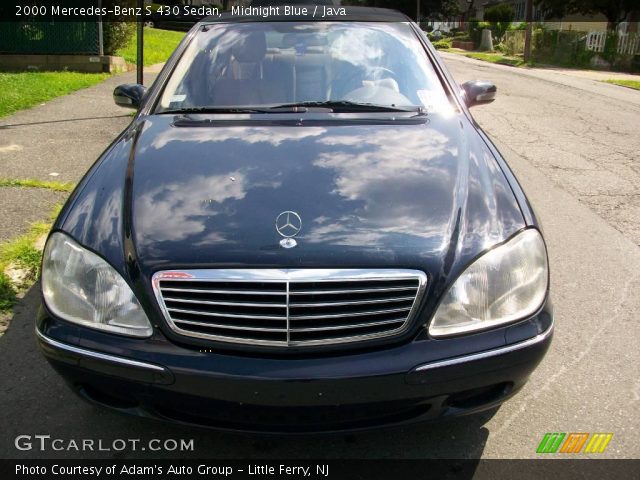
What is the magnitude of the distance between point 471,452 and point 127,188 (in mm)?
1701

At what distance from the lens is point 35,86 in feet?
35.4

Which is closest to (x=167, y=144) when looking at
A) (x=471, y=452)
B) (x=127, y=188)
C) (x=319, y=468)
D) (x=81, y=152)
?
(x=127, y=188)

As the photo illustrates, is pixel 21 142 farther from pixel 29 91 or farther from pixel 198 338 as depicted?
pixel 198 338

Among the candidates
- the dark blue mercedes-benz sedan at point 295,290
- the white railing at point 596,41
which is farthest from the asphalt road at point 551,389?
the white railing at point 596,41

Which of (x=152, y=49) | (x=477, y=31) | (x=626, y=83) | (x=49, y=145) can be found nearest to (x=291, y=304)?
(x=49, y=145)

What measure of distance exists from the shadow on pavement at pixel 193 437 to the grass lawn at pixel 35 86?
6952 millimetres

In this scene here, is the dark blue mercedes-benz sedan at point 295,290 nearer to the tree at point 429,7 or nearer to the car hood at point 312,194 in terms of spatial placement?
the car hood at point 312,194

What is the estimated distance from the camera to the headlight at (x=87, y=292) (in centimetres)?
214

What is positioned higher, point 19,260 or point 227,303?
point 227,303

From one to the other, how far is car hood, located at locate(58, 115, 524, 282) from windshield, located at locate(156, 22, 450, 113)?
38 centimetres

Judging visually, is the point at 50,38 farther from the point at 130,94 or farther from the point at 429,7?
the point at 429,7

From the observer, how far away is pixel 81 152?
672cm

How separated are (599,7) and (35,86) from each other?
3492 centimetres

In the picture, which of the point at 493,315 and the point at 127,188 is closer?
the point at 493,315
